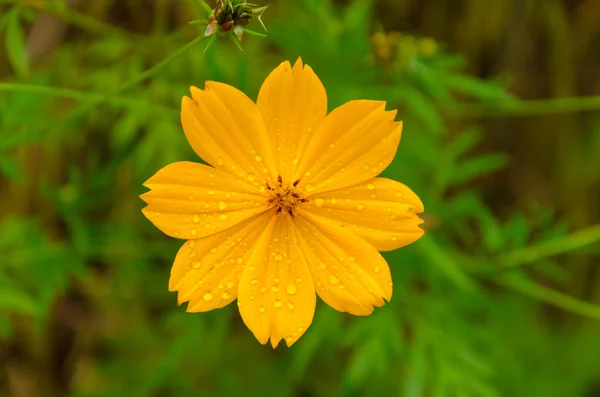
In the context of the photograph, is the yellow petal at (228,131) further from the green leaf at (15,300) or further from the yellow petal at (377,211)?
the green leaf at (15,300)

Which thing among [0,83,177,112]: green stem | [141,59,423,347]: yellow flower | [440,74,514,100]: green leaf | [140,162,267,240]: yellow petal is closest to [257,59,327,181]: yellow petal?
[141,59,423,347]: yellow flower

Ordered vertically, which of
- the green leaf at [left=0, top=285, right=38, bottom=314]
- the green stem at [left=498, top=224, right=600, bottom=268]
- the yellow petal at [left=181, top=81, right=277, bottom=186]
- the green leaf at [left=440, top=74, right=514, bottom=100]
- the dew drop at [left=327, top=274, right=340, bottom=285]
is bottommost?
the green leaf at [left=0, top=285, right=38, bottom=314]

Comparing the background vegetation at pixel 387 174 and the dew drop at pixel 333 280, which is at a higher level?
the background vegetation at pixel 387 174

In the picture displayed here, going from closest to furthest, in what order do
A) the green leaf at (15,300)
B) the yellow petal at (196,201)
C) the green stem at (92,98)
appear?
1. the yellow petal at (196,201)
2. the green stem at (92,98)
3. the green leaf at (15,300)

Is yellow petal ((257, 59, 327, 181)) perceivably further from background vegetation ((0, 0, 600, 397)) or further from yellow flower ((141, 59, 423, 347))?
background vegetation ((0, 0, 600, 397))

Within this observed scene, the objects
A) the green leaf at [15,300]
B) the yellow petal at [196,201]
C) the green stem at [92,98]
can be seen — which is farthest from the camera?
the green leaf at [15,300]

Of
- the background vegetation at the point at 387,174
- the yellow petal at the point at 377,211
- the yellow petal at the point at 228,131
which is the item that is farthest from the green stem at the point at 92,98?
the yellow petal at the point at 377,211

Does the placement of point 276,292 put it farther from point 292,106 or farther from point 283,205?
point 292,106

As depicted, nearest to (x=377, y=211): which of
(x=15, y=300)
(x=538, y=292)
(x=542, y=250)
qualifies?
(x=542, y=250)
